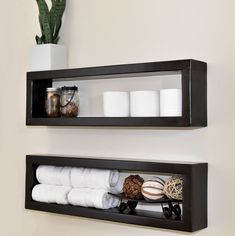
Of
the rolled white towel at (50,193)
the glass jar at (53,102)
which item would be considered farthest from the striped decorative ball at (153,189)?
the glass jar at (53,102)

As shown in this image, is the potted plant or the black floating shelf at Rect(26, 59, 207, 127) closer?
the black floating shelf at Rect(26, 59, 207, 127)

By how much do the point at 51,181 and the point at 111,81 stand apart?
44 cm

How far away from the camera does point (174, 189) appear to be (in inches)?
56.6

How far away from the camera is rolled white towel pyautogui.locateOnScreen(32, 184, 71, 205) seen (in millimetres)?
1654

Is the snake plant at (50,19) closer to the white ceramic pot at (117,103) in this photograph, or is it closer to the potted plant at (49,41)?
the potted plant at (49,41)

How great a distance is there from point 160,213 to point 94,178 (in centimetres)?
26

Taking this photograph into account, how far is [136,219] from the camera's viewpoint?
1.48 metres

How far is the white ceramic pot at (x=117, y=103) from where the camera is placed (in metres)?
1.54

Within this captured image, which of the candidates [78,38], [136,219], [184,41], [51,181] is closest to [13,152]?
[51,181]

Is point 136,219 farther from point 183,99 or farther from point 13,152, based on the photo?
point 13,152

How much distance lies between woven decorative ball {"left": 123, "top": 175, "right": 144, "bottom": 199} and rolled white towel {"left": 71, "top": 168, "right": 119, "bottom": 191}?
8 cm

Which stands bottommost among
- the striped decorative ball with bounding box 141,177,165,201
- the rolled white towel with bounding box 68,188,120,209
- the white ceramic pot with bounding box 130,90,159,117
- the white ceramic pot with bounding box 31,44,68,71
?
the rolled white towel with bounding box 68,188,120,209

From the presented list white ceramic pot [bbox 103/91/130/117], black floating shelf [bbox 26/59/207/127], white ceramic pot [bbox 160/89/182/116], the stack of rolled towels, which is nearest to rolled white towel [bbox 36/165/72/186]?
the stack of rolled towels

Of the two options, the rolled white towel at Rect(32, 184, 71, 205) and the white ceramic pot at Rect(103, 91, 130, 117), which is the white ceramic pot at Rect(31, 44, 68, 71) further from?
the rolled white towel at Rect(32, 184, 71, 205)
